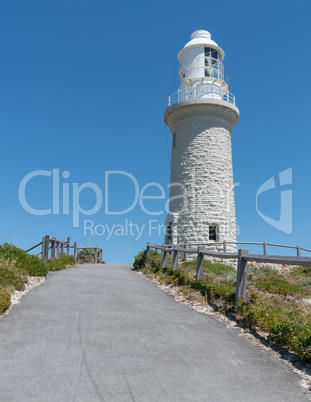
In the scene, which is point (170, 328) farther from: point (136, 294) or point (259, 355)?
point (136, 294)

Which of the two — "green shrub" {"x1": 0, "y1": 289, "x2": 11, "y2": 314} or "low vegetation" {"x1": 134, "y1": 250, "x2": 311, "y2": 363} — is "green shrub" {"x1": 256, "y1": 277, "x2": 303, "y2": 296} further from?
"green shrub" {"x1": 0, "y1": 289, "x2": 11, "y2": 314}

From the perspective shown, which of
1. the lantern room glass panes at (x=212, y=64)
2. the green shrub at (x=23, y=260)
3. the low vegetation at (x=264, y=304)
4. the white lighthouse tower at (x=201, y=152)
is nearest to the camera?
the low vegetation at (x=264, y=304)

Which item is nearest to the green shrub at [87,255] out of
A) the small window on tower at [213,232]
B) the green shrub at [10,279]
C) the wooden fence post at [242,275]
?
the small window on tower at [213,232]

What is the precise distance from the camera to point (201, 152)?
22.9 meters

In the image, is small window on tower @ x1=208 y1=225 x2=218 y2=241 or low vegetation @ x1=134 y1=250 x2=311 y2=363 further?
small window on tower @ x1=208 y1=225 x2=218 y2=241

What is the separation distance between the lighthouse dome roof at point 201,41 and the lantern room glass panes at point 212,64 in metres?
0.30

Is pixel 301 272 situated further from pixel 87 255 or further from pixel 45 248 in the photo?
pixel 87 255

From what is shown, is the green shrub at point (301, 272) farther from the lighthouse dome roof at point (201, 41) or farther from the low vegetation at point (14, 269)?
the lighthouse dome roof at point (201, 41)

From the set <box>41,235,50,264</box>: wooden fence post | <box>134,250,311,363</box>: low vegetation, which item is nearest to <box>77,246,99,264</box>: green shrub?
<box>41,235,50,264</box>: wooden fence post

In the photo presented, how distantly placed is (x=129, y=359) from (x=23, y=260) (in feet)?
28.3

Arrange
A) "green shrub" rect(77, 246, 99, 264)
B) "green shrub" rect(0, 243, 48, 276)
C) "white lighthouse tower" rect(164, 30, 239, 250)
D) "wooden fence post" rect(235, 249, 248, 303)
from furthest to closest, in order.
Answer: "green shrub" rect(77, 246, 99, 264)
"white lighthouse tower" rect(164, 30, 239, 250)
"green shrub" rect(0, 243, 48, 276)
"wooden fence post" rect(235, 249, 248, 303)

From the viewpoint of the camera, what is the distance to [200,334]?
6707mm

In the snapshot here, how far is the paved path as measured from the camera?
4.22 m

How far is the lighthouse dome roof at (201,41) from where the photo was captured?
→ 24136 mm
